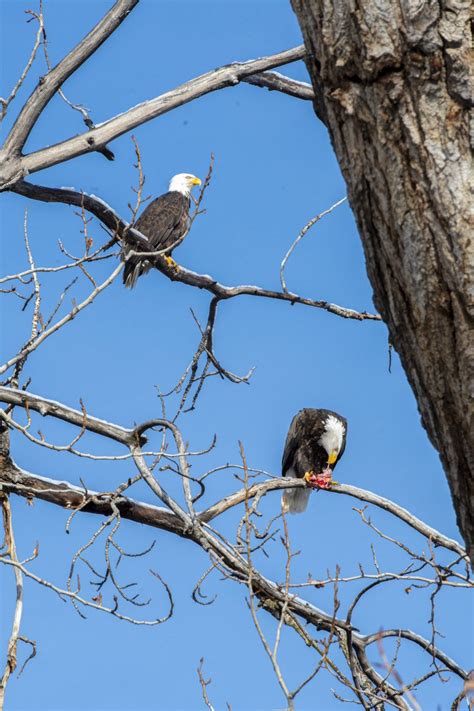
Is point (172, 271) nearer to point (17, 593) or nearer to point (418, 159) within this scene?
point (17, 593)

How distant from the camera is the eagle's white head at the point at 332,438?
721cm

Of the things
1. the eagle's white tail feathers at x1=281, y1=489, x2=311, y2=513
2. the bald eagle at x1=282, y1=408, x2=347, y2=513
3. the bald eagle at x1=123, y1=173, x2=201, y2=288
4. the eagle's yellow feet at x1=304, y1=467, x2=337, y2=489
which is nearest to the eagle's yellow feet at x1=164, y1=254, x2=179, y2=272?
the bald eagle at x1=123, y1=173, x2=201, y2=288

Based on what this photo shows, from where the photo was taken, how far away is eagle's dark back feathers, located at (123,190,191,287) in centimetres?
759

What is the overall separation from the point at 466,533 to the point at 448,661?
10.2 feet

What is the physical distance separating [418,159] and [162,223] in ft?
23.3

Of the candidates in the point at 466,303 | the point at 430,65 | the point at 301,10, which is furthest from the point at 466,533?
the point at 301,10

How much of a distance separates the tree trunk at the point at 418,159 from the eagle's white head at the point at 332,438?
5919mm

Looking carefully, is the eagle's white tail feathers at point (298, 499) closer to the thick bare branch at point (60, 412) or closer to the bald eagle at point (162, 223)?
the bald eagle at point (162, 223)

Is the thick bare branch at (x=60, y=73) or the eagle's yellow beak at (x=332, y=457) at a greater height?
the thick bare branch at (x=60, y=73)

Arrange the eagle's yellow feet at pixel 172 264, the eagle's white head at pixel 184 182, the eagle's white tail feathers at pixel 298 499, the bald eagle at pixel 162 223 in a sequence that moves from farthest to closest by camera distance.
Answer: the eagle's white head at pixel 184 182, the eagle's white tail feathers at pixel 298 499, the bald eagle at pixel 162 223, the eagle's yellow feet at pixel 172 264

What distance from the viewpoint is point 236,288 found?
5.28m

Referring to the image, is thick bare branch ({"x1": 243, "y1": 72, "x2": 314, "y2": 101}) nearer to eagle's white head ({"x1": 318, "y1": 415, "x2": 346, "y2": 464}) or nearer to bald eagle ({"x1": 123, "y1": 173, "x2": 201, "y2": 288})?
bald eagle ({"x1": 123, "y1": 173, "x2": 201, "y2": 288})

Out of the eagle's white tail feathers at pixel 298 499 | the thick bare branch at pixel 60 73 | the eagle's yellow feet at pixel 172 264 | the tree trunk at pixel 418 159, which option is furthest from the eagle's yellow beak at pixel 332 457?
the tree trunk at pixel 418 159

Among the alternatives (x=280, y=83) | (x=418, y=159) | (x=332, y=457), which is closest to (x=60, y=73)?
(x=280, y=83)
